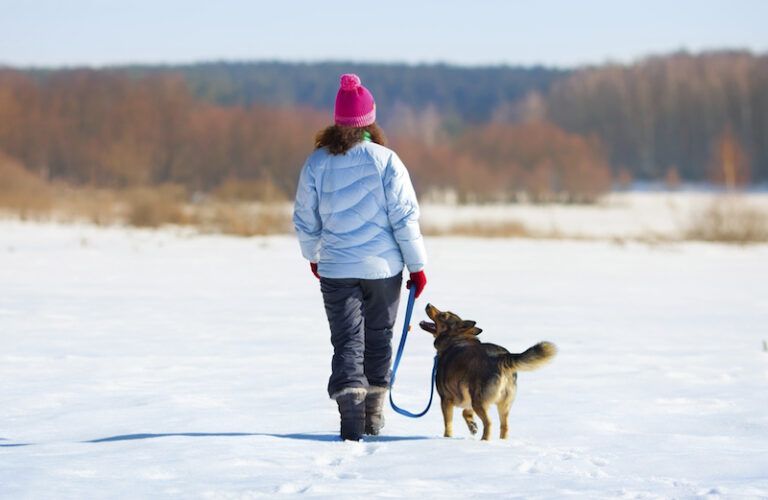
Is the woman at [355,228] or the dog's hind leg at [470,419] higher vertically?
the woman at [355,228]

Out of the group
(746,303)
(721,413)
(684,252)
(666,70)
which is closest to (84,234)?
(684,252)

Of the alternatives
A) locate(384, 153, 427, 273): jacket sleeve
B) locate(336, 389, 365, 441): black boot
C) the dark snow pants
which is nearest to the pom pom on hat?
locate(384, 153, 427, 273): jacket sleeve

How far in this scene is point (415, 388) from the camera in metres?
6.62

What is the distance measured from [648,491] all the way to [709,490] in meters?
0.24

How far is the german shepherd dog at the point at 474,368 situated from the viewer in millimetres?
4578

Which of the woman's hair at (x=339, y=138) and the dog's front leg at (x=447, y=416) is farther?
the dog's front leg at (x=447, y=416)

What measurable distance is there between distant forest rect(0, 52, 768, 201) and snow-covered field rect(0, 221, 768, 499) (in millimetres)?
18250

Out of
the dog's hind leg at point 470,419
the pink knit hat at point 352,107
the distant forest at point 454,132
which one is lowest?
the dog's hind leg at point 470,419

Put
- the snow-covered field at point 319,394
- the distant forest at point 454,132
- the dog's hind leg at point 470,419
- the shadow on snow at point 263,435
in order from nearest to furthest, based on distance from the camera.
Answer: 1. the snow-covered field at point 319,394
2. the shadow on snow at point 263,435
3. the dog's hind leg at point 470,419
4. the distant forest at point 454,132

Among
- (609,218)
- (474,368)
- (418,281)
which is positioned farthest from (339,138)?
(609,218)

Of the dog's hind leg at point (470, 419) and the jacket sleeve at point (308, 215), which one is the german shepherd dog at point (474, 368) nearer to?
the dog's hind leg at point (470, 419)

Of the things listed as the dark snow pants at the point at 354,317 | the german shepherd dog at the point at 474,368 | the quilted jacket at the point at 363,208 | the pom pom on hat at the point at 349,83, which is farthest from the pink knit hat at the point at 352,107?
the german shepherd dog at the point at 474,368

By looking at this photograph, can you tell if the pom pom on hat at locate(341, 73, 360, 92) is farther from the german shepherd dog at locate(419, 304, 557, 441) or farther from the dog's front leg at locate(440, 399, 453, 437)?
the dog's front leg at locate(440, 399, 453, 437)

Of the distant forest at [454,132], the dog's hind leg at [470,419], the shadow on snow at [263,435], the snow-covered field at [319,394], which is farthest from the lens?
the distant forest at [454,132]
